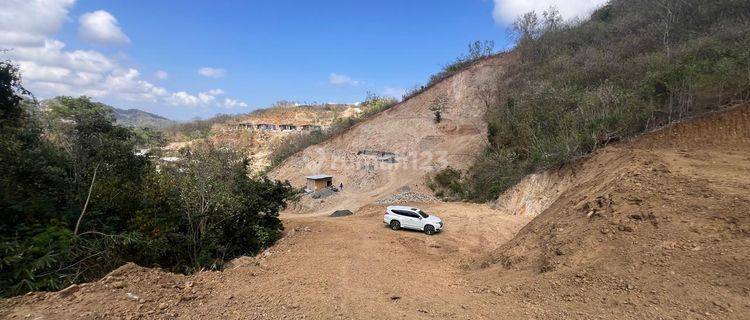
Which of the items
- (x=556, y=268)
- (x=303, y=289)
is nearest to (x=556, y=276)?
(x=556, y=268)

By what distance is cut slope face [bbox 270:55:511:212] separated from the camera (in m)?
31.0

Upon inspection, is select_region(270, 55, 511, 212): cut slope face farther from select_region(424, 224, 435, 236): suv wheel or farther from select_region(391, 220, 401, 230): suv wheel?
select_region(424, 224, 435, 236): suv wheel

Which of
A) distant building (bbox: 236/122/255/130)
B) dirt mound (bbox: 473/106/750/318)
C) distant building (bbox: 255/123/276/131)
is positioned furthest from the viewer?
distant building (bbox: 236/122/255/130)

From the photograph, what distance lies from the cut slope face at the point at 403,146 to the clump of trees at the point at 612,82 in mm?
3808

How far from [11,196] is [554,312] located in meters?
13.2

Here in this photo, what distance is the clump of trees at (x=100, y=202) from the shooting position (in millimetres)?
9180

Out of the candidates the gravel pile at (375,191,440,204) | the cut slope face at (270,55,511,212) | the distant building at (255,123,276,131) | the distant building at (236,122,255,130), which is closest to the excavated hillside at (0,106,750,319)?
the gravel pile at (375,191,440,204)

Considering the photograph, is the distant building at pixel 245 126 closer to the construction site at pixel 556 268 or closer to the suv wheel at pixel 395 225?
the suv wheel at pixel 395 225

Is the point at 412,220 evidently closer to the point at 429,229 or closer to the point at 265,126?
the point at 429,229

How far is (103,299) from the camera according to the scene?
19.9 feet

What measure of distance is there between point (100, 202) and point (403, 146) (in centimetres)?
2711

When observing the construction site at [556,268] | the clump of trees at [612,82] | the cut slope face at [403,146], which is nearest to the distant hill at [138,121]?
the construction site at [556,268]

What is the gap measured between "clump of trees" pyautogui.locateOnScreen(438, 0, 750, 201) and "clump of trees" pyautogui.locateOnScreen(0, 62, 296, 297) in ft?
46.6

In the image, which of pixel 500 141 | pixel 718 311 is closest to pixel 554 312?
pixel 718 311
